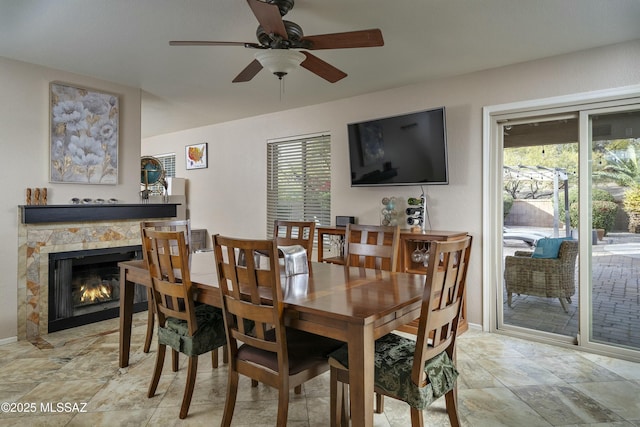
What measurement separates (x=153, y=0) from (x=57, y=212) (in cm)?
230

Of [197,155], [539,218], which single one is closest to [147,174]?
A: [197,155]

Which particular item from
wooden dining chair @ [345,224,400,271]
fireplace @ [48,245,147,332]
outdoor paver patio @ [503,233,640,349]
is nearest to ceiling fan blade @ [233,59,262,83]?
wooden dining chair @ [345,224,400,271]

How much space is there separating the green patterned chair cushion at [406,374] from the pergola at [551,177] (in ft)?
7.13

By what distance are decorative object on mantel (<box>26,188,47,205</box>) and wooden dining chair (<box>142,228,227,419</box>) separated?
1.88 m

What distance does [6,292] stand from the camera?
3355 mm

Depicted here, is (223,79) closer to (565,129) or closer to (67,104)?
(67,104)

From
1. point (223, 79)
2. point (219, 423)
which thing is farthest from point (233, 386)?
point (223, 79)

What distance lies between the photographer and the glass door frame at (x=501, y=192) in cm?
300

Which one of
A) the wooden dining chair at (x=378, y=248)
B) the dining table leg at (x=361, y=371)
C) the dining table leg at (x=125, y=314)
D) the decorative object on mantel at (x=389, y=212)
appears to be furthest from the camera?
the decorative object on mantel at (x=389, y=212)

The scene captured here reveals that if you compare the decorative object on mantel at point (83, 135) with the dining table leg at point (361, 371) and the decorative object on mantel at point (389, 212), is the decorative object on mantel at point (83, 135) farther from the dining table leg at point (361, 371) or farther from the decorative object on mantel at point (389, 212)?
the dining table leg at point (361, 371)

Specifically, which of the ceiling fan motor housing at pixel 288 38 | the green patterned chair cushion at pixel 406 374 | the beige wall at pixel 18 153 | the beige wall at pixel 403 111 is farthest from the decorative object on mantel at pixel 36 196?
the green patterned chair cushion at pixel 406 374

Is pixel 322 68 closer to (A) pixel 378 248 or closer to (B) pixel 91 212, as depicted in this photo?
(A) pixel 378 248

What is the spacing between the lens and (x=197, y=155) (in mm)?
6230

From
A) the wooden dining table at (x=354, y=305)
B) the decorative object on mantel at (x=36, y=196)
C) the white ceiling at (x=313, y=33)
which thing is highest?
the white ceiling at (x=313, y=33)
